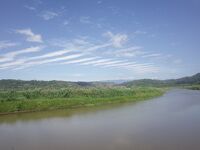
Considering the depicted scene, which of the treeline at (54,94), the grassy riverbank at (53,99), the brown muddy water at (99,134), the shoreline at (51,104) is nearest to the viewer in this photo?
the brown muddy water at (99,134)

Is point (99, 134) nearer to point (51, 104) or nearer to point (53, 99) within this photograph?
point (51, 104)

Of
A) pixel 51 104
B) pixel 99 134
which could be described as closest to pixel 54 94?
pixel 51 104

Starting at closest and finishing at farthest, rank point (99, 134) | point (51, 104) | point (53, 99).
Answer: point (99, 134)
point (51, 104)
point (53, 99)

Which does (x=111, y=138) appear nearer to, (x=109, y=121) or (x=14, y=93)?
(x=109, y=121)

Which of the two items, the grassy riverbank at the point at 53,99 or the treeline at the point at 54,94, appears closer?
the grassy riverbank at the point at 53,99

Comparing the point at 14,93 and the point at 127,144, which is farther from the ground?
the point at 14,93

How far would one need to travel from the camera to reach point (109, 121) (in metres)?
18.0

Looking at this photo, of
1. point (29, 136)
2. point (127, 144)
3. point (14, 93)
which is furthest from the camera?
point (14, 93)

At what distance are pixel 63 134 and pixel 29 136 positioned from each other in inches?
74.8

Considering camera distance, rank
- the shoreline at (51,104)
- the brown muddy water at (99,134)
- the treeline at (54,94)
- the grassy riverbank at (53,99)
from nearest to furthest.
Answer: the brown muddy water at (99,134) < the shoreline at (51,104) < the grassy riverbank at (53,99) < the treeline at (54,94)

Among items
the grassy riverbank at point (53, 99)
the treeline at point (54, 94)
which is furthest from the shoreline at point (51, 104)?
the treeline at point (54, 94)

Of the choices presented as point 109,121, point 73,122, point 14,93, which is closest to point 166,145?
point 109,121

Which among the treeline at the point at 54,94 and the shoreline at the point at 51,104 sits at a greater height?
the treeline at the point at 54,94

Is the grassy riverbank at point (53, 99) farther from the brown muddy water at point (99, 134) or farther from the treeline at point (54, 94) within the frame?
the brown muddy water at point (99, 134)
